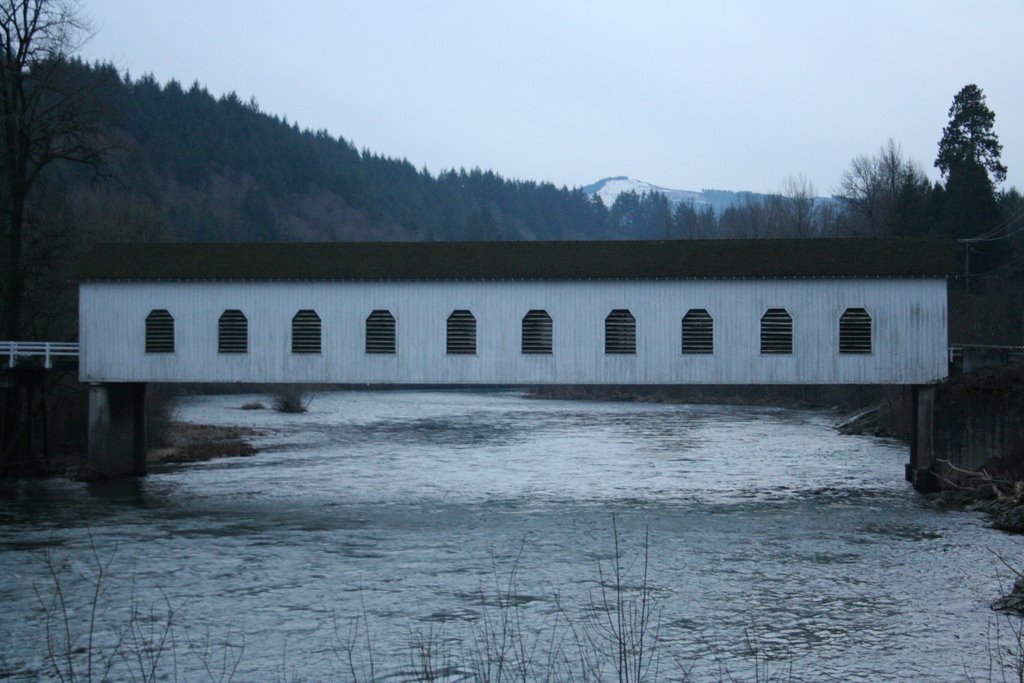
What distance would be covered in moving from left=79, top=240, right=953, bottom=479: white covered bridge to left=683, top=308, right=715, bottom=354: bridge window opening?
0.10 feet

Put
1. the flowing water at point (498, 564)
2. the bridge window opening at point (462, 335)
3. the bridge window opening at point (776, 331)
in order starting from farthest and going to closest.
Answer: the bridge window opening at point (462, 335) → the bridge window opening at point (776, 331) → the flowing water at point (498, 564)

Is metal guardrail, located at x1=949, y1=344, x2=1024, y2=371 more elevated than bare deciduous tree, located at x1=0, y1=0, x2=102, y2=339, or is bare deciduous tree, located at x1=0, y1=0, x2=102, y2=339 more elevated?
bare deciduous tree, located at x1=0, y1=0, x2=102, y2=339

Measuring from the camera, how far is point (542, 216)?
477 feet

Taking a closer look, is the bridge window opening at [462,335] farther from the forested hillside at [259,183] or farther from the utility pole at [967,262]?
the forested hillside at [259,183]

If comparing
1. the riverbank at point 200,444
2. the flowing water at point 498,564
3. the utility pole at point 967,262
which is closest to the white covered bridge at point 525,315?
the flowing water at point 498,564

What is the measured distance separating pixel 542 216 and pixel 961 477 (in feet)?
410

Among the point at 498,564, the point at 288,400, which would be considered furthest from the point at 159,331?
the point at 288,400

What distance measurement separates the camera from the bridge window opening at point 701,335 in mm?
22500

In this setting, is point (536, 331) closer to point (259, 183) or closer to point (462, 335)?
point (462, 335)

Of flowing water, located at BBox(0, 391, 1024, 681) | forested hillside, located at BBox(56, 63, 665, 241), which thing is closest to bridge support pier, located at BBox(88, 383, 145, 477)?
flowing water, located at BBox(0, 391, 1024, 681)

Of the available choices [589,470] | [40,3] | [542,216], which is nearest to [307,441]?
[589,470]

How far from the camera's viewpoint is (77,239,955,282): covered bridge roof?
22453 millimetres

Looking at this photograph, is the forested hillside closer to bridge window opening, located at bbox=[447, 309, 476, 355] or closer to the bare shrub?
the bare shrub

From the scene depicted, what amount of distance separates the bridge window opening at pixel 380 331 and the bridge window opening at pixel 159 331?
4.35 m
